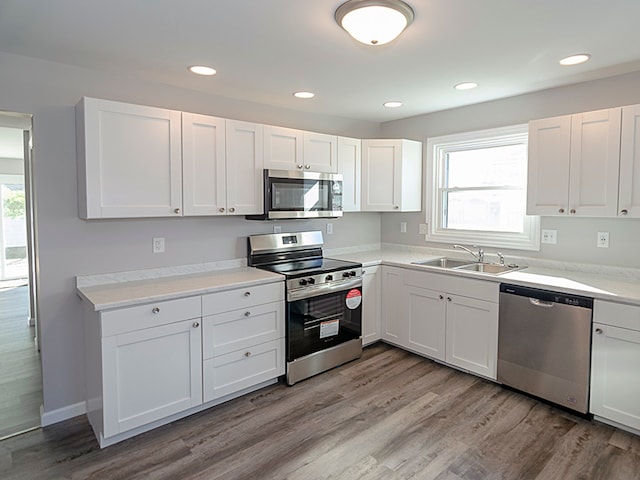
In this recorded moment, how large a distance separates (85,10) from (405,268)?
9.49 ft

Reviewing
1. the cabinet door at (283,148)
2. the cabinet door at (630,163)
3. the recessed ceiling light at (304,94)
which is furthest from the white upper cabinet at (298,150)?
the cabinet door at (630,163)

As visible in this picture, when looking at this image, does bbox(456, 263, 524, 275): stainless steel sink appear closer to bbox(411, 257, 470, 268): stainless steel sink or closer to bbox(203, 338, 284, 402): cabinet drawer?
bbox(411, 257, 470, 268): stainless steel sink

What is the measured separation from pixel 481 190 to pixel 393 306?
1.40m

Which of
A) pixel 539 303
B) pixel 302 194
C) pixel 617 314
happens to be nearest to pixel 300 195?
pixel 302 194

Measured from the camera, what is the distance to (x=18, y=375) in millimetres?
3219

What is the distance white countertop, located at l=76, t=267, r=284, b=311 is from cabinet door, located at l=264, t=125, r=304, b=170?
3.00 ft

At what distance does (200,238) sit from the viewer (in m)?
3.15

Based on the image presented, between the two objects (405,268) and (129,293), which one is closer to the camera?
(129,293)

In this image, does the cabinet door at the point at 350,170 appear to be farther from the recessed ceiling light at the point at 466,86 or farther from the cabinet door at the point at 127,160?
the cabinet door at the point at 127,160

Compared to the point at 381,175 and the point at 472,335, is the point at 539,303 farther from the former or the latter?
the point at 381,175

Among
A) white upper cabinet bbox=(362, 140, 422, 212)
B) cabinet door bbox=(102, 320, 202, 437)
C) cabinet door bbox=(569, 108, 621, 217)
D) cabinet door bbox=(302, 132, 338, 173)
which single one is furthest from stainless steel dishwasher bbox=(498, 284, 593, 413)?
cabinet door bbox=(102, 320, 202, 437)

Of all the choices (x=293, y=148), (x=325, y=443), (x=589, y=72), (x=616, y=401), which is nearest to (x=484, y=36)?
(x=589, y=72)

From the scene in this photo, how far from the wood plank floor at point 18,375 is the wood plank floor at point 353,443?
25 centimetres

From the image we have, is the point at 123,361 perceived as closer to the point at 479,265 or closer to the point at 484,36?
the point at 484,36
